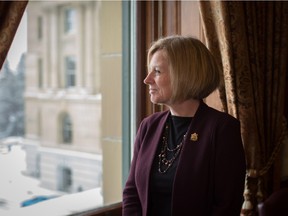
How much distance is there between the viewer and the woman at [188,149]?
1215 mm

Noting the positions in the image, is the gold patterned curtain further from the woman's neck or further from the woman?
the woman's neck

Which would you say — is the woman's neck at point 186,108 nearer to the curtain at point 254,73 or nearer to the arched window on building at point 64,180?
the curtain at point 254,73

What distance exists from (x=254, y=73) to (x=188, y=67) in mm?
789

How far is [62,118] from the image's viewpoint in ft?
9.05

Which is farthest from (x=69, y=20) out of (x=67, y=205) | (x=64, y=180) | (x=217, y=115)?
(x=217, y=115)

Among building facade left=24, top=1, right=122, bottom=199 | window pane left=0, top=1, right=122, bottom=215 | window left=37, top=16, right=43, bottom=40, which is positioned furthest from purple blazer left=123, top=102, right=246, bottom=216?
window left=37, top=16, right=43, bottom=40

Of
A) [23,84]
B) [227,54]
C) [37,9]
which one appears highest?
[37,9]

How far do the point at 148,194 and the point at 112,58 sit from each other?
3.21ft

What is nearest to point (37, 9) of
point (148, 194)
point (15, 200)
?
point (15, 200)

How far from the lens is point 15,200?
1.58 meters

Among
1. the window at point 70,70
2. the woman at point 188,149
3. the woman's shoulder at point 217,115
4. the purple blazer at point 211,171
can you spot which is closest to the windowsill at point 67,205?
the woman at point 188,149

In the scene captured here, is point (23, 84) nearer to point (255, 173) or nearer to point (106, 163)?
point (106, 163)

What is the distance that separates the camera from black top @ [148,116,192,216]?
4.16 ft

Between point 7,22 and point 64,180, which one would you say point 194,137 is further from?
point 64,180
